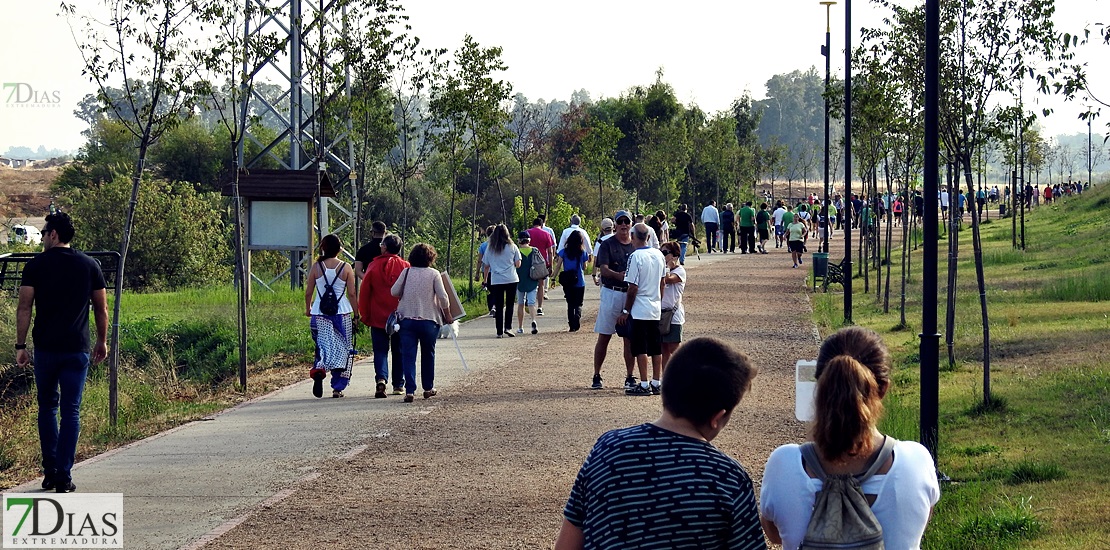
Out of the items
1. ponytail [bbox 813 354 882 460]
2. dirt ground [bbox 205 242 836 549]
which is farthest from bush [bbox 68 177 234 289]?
ponytail [bbox 813 354 882 460]

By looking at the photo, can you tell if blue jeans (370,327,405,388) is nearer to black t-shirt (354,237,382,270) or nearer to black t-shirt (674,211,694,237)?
black t-shirt (354,237,382,270)

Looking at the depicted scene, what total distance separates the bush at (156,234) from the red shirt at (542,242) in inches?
569

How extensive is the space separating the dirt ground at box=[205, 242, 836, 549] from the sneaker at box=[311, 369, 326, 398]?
3.57 ft

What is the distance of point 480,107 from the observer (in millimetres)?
25422

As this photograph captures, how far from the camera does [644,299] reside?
12.3 metres

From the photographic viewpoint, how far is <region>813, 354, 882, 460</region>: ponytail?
3826mm

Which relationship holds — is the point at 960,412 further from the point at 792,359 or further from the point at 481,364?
the point at 481,364

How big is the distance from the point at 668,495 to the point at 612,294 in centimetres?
962

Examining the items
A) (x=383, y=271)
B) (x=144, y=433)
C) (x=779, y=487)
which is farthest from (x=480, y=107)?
(x=779, y=487)

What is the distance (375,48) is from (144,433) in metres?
8.07

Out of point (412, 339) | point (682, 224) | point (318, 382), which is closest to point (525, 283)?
point (318, 382)

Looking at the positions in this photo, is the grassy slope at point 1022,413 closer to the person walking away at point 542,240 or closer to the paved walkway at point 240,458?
the paved walkway at point 240,458

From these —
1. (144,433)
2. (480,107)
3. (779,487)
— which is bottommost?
(144,433)

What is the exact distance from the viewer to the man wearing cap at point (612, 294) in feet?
43.1
